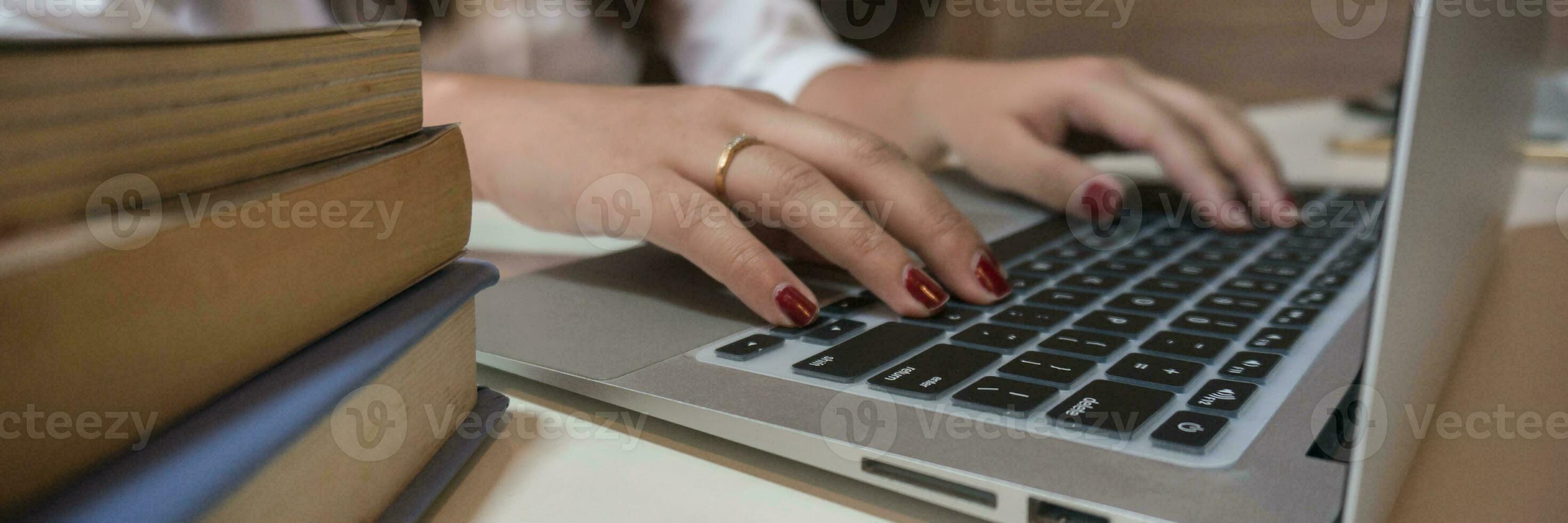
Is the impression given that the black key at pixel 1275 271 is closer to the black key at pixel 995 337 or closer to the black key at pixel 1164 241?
the black key at pixel 1164 241

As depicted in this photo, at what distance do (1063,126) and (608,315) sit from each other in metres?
0.48

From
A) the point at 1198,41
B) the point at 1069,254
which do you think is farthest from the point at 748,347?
the point at 1198,41

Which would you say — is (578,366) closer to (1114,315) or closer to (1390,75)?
(1114,315)

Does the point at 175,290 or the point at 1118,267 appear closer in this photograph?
the point at 175,290

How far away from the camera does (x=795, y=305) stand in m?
0.32

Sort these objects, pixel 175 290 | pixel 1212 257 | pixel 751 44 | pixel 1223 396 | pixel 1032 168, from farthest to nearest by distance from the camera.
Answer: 1. pixel 751 44
2. pixel 1032 168
3. pixel 1212 257
4. pixel 1223 396
5. pixel 175 290

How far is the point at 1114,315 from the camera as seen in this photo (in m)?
0.34

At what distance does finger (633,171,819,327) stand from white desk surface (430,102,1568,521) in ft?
0.25

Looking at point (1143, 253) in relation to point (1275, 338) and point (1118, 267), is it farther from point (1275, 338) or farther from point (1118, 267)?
point (1275, 338)

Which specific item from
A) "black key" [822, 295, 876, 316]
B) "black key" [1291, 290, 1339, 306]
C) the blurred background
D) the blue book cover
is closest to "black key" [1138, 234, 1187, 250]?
"black key" [1291, 290, 1339, 306]

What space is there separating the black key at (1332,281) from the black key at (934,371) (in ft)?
0.64

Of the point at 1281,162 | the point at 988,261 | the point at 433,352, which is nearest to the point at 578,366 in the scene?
the point at 433,352

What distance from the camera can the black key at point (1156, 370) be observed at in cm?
26

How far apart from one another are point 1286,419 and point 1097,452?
0.06 metres
